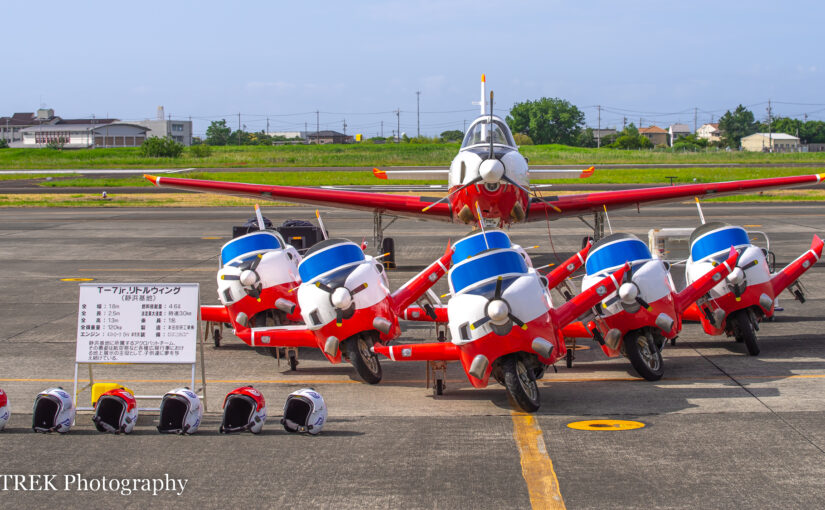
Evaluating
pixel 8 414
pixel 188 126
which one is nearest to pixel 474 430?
pixel 8 414

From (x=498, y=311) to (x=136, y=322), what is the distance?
163 inches

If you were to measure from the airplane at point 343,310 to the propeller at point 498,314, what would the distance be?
5.91 ft

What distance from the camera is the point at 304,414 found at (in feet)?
27.1

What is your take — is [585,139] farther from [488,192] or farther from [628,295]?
[628,295]

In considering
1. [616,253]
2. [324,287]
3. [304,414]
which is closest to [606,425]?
[616,253]

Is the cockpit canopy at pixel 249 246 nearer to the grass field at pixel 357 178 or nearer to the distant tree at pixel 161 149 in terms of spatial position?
the grass field at pixel 357 178

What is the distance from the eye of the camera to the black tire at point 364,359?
10.1m

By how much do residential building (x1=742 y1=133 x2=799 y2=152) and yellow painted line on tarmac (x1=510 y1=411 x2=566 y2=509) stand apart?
528 feet

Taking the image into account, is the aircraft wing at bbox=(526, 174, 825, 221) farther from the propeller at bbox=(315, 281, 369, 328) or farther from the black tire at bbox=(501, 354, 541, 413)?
the black tire at bbox=(501, 354, 541, 413)

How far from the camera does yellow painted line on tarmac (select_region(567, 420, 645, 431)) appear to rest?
830 centimetres

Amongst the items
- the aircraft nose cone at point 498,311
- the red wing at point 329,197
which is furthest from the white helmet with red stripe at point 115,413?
the red wing at point 329,197

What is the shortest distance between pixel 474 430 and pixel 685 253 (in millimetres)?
10456

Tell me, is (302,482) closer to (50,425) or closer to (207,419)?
(207,419)

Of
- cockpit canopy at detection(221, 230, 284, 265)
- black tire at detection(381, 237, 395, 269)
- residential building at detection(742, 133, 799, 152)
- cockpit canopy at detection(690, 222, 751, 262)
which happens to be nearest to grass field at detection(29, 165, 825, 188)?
black tire at detection(381, 237, 395, 269)
